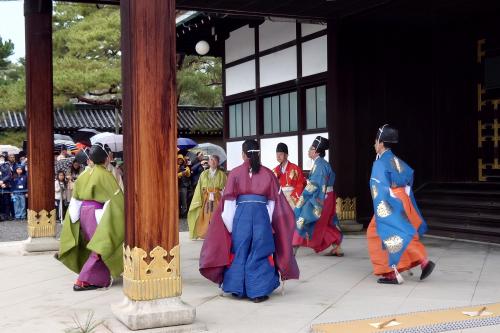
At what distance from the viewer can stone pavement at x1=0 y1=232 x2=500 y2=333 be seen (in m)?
→ 5.30

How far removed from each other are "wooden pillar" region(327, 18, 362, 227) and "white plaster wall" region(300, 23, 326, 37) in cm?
31

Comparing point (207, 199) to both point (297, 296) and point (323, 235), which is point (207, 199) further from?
point (297, 296)

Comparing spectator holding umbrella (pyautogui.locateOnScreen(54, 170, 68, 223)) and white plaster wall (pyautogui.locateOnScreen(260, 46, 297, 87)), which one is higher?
white plaster wall (pyautogui.locateOnScreen(260, 46, 297, 87))

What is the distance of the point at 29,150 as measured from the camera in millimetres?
9484

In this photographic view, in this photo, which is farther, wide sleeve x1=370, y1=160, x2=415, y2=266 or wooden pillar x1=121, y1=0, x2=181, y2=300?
wide sleeve x1=370, y1=160, x2=415, y2=266

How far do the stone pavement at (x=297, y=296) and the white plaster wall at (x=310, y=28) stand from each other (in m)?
4.32

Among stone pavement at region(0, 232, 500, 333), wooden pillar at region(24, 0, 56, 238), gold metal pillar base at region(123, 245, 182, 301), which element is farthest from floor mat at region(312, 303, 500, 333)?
wooden pillar at region(24, 0, 56, 238)

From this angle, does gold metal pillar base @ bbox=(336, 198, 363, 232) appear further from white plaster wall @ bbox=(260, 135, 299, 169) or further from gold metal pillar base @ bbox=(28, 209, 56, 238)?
gold metal pillar base @ bbox=(28, 209, 56, 238)

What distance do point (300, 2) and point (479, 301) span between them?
554 centimetres

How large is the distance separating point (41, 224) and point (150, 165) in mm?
5216

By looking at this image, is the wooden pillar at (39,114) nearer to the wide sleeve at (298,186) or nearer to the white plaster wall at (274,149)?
the wide sleeve at (298,186)

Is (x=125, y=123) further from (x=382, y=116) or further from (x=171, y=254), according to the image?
(x=382, y=116)

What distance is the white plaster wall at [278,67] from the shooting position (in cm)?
1159

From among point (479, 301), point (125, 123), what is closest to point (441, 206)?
point (479, 301)
